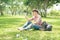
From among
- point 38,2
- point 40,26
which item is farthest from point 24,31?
Result: point 38,2

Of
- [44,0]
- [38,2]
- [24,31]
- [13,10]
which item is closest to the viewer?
[24,31]

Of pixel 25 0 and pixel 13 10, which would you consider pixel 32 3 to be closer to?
pixel 25 0

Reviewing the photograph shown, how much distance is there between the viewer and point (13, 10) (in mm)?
41500

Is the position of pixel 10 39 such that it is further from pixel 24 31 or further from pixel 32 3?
pixel 32 3

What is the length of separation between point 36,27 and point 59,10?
22.0 m

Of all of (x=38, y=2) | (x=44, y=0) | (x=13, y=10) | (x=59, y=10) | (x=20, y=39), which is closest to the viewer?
(x=20, y=39)

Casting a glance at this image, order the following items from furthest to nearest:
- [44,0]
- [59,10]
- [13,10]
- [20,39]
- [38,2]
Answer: [13,10] < [59,10] < [38,2] < [44,0] < [20,39]

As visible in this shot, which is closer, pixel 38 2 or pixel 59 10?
pixel 38 2

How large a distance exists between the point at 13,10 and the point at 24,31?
34170 millimetres


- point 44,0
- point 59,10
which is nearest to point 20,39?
point 44,0

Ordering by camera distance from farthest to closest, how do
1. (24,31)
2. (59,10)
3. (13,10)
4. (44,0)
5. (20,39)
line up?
(13,10)
(59,10)
(44,0)
(24,31)
(20,39)

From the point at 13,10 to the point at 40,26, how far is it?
3389cm

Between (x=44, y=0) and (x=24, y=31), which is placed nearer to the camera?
(x=24, y=31)

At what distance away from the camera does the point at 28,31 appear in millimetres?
7594
